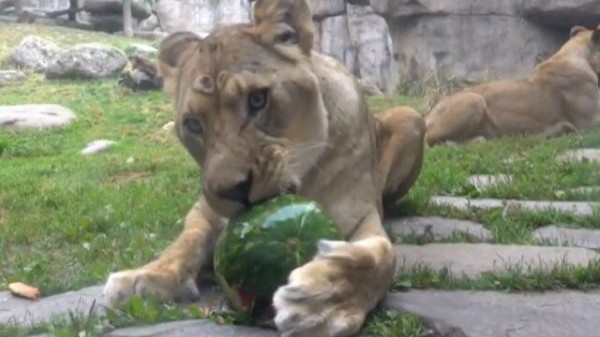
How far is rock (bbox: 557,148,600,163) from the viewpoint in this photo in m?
8.68

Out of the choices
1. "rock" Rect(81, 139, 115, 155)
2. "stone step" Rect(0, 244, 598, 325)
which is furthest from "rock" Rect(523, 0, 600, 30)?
"stone step" Rect(0, 244, 598, 325)

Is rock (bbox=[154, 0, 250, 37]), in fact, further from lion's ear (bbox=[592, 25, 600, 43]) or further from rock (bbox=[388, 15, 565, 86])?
lion's ear (bbox=[592, 25, 600, 43])

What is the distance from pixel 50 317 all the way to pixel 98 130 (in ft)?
36.0

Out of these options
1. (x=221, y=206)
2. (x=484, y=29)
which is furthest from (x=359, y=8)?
(x=221, y=206)

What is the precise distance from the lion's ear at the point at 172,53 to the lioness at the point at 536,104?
6633mm

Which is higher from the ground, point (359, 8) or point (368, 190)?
point (368, 190)

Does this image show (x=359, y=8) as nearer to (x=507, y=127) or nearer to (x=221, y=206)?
(x=507, y=127)

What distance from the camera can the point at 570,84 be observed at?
13.0 metres

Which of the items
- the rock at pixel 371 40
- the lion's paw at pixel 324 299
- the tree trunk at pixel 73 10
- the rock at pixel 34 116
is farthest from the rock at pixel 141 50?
the lion's paw at pixel 324 299

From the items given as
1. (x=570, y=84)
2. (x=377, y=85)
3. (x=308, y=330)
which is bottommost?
(x=377, y=85)

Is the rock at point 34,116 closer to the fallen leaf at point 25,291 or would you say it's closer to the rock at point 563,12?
the rock at point 563,12

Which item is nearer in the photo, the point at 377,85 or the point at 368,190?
the point at 368,190

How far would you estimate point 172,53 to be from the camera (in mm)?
5453

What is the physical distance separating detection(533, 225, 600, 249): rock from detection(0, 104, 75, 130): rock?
1048cm
